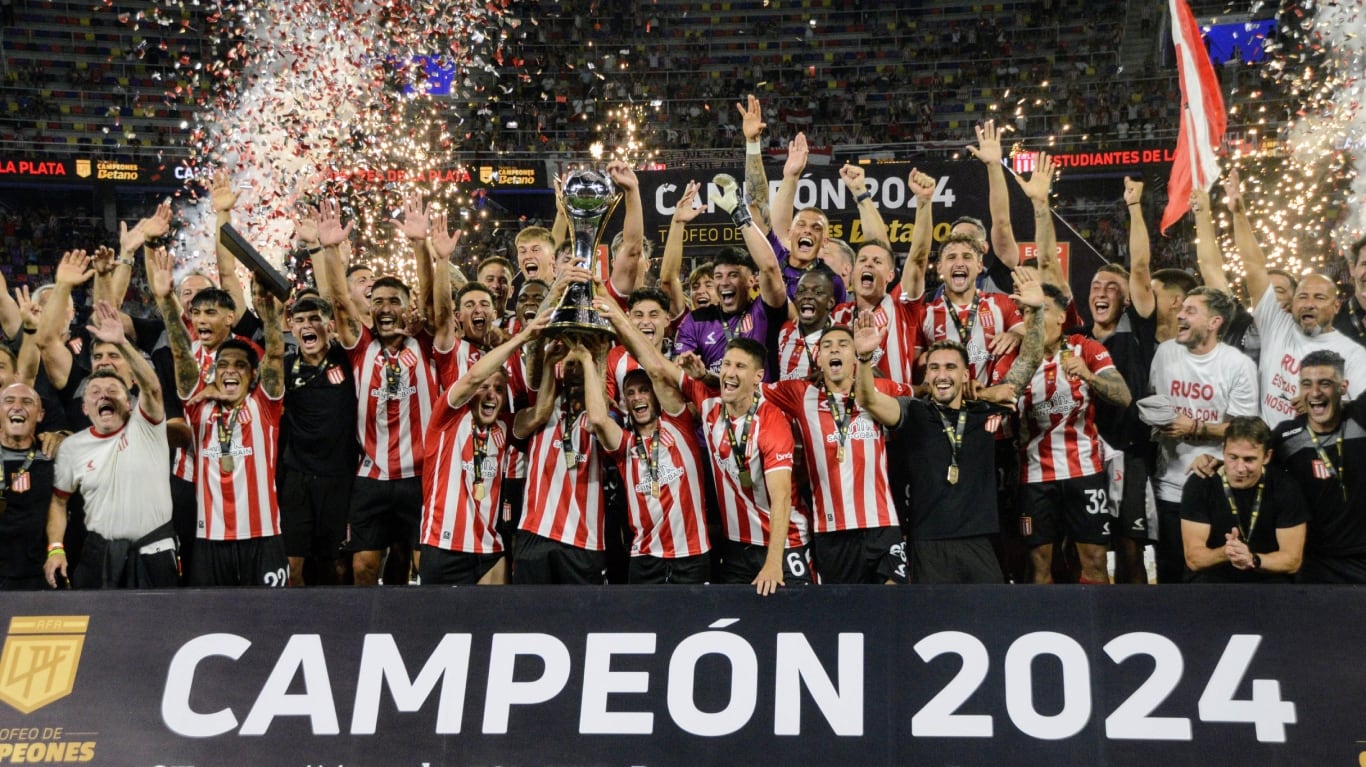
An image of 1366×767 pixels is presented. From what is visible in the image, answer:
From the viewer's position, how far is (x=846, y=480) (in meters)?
6.14

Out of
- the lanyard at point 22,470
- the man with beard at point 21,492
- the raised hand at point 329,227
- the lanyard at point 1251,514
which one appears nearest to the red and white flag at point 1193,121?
the lanyard at point 1251,514

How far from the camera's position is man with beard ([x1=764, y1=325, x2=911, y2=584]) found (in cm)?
608

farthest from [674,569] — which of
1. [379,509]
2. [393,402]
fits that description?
[393,402]

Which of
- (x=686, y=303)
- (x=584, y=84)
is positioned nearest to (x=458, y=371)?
(x=686, y=303)

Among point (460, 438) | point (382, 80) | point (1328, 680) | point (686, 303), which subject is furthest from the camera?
point (382, 80)

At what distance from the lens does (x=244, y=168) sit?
23422mm

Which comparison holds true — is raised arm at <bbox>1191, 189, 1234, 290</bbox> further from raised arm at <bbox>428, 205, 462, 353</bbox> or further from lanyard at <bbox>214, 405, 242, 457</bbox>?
lanyard at <bbox>214, 405, 242, 457</bbox>

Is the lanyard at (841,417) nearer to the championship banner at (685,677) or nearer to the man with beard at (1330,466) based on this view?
the championship banner at (685,677)

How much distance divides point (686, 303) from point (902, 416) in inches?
90.1

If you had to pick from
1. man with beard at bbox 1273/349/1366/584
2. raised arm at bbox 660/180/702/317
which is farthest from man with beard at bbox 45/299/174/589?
man with beard at bbox 1273/349/1366/584

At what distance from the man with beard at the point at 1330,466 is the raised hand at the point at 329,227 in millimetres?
5200

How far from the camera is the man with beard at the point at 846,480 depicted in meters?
6.08

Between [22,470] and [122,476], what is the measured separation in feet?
1.99

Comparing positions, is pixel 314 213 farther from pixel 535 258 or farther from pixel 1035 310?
pixel 1035 310
